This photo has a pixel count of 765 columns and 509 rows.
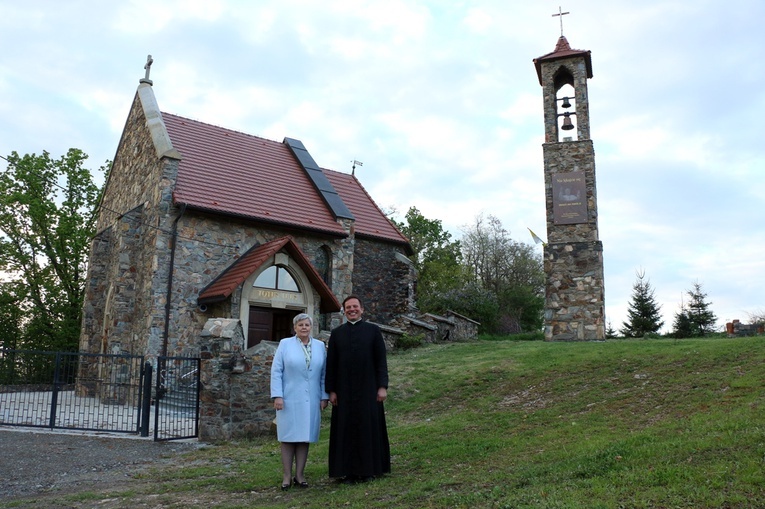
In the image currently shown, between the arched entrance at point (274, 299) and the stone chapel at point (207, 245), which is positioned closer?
the stone chapel at point (207, 245)

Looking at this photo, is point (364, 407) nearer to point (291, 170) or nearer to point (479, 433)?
point (479, 433)

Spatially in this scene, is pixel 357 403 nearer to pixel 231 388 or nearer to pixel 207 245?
pixel 231 388

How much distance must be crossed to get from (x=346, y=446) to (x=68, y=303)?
2633cm

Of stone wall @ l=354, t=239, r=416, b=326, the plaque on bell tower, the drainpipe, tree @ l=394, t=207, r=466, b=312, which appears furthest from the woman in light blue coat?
tree @ l=394, t=207, r=466, b=312

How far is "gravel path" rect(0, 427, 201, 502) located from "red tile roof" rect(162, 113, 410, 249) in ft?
25.0

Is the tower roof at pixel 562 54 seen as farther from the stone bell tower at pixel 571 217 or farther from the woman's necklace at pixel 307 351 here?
the woman's necklace at pixel 307 351

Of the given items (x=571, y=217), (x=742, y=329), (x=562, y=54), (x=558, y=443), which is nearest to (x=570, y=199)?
(x=571, y=217)

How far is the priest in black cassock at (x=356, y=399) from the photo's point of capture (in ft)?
20.8

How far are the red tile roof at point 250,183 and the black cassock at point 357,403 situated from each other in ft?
36.2

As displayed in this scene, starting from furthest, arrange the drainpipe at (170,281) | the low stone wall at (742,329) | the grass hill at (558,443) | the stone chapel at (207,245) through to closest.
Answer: the low stone wall at (742,329), the stone chapel at (207,245), the drainpipe at (170,281), the grass hill at (558,443)

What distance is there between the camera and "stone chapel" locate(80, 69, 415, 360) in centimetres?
1622

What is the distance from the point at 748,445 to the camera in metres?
5.45

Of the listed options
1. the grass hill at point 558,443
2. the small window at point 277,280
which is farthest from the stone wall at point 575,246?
the small window at point 277,280

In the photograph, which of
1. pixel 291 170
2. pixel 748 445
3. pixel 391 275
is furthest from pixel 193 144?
pixel 748 445
